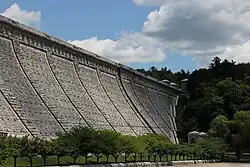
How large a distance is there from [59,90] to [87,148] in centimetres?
1341

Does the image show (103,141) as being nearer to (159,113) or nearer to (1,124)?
(1,124)

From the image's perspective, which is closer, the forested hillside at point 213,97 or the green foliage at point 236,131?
the green foliage at point 236,131

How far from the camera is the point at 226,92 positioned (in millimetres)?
83938

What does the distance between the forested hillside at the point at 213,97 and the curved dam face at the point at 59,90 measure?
1654 cm

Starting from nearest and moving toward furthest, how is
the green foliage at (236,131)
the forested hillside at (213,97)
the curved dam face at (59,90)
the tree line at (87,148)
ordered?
the tree line at (87,148) < the curved dam face at (59,90) < the green foliage at (236,131) < the forested hillside at (213,97)

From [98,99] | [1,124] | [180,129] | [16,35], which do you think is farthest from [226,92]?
[1,124]

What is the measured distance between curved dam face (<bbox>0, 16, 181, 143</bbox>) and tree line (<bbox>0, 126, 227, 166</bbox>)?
9.43 feet

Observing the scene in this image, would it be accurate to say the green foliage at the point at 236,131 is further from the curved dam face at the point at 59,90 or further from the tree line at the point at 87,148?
the tree line at the point at 87,148

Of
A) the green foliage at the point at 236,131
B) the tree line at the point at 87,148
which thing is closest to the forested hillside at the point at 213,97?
the green foliage at the point at 236,131

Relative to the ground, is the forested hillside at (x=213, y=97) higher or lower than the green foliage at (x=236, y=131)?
higher

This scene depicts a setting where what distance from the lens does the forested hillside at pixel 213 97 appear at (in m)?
79.9

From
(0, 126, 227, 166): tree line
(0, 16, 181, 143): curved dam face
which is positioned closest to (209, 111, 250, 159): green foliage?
(0, 16, 181, 143): curved dam face

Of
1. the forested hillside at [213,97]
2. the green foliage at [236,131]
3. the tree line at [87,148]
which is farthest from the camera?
the forested hillside at [213,97]

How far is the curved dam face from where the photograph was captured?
107 feet
